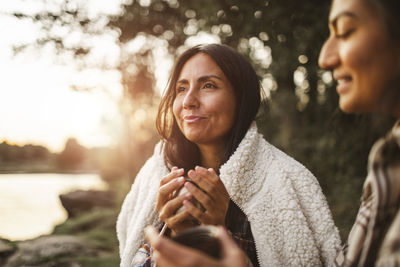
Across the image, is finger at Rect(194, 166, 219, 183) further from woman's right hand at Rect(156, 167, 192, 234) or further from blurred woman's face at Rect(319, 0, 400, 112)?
blurred woman's face at Rect(319, 0, 400, 112)

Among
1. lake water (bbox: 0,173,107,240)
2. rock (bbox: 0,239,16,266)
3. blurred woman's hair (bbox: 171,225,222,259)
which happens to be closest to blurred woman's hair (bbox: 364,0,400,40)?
blurred woman's hair (bbox: 171,225,222,259)

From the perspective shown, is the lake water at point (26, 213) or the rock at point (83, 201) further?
Result: the rock at point (83, 201)

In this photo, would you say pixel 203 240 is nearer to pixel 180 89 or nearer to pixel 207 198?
pixel 207 198

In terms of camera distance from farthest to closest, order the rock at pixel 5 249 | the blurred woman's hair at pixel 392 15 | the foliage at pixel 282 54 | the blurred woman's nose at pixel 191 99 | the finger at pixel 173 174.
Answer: the rock at pixel 5 249
the foliage at pixel 282 54
the blurred woman's nose at pixel 191 99
the finger at pixel 173 174
the blurred woman's hair at pixel 392 15

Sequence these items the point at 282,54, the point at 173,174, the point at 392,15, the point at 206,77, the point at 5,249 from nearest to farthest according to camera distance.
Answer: the point at 392,15
the point at 173,174
the point at 206,77
the point at 282,54
the point at 5,249

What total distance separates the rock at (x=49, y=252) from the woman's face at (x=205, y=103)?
16.1 feet

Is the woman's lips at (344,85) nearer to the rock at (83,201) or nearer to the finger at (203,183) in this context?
the finger at (203,183)

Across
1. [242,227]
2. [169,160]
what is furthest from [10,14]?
[242,227]

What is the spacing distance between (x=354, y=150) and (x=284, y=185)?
2.82 m

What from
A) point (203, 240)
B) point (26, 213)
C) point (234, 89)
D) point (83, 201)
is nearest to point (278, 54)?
point (234, 89)

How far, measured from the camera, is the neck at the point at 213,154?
2.08 m

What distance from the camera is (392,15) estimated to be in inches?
36.9

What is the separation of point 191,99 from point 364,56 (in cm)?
108

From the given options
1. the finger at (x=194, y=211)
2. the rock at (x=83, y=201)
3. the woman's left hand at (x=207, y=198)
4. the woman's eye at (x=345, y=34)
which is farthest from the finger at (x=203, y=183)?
the rock at (x=83, y=201)
